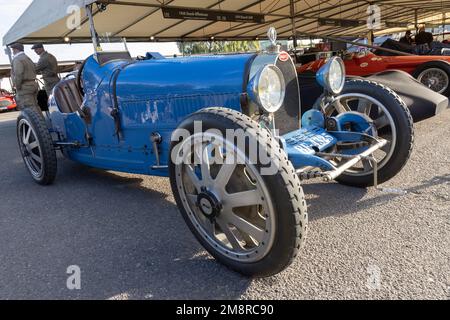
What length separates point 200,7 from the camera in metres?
9.89

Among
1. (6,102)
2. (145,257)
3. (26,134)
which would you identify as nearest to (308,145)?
(145,257)

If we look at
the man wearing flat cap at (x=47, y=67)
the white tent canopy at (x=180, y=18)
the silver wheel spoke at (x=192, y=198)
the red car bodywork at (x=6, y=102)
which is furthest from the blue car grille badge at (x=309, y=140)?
the red car bodywork at (x=6, y=102)

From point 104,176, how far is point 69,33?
23.5ft

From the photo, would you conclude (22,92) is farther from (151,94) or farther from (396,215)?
(396,215)

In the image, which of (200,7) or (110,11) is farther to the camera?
(200,7)

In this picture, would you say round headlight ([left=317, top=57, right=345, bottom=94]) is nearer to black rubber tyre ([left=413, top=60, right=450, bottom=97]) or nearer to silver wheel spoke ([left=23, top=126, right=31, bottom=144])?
silver wheel spoke ([left=23, top=126, right=31, bottom=144])

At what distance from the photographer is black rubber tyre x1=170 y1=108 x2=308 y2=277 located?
68.1 inches

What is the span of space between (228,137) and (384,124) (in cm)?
179

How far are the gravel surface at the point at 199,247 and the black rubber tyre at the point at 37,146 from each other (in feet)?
1.08

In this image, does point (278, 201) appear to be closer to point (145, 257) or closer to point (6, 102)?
point (145, 257)

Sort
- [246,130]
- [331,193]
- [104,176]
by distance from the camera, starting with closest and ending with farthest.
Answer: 1. [246,130]
2. [331,193]
3. [104,176]

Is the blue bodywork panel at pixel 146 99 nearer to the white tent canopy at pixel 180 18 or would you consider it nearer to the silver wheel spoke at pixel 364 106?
the silver wheel spoke at pixel 364 106

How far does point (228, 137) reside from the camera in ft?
6.21

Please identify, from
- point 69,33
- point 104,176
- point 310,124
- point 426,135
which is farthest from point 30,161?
point 69,33
